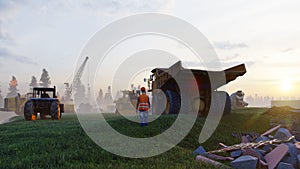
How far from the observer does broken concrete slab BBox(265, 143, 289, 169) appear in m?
5.61

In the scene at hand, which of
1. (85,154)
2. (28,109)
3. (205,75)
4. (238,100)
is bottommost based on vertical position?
(85,154)

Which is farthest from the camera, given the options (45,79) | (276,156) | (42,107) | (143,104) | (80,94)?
(80,94)

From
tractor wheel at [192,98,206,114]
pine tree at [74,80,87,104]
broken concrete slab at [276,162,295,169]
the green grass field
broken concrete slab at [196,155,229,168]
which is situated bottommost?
broken concrete slab at [276,162,295,169]

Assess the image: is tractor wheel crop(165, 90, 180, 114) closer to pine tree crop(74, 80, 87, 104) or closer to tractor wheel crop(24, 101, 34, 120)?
tractor wheel crop(24, 101, 34, 120)

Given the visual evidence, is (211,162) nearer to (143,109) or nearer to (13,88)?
(143,109)

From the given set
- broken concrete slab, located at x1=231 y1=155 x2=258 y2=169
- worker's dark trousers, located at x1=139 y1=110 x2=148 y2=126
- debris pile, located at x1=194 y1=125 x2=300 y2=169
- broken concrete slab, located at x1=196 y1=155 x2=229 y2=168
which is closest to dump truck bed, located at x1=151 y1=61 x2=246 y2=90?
worker's dark trousers, located at x1=139 y1=110 x2=148 y2=126

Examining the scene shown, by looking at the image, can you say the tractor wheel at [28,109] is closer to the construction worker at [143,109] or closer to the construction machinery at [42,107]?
the construction machinery at [42,107]

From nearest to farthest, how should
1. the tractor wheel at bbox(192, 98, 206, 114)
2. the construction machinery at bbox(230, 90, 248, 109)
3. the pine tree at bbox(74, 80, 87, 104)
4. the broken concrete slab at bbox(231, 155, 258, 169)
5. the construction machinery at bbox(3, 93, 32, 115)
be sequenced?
the broken concrete slab at bbox(231, 155, 258, 169)
the tractor wheel at bbox(192, 98, 206, 114)
the construction machinery at bbox(230, 90, 248, 109)
the construction machinery at bbox(3, 93, 32, 115)
the pine tree at bbox(74, 80, 87, 104)

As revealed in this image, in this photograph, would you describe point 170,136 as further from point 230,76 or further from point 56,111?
point 56,111

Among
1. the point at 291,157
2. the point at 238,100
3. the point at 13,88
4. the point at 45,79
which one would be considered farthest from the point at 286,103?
the point at 13,88

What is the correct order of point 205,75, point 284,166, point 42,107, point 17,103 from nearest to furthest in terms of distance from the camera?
point 284,166 → point 205,75 → point 42,107 → point 17,103

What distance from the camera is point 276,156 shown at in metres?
5.88

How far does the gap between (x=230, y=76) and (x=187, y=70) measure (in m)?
2.65

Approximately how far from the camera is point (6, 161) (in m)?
4.88
